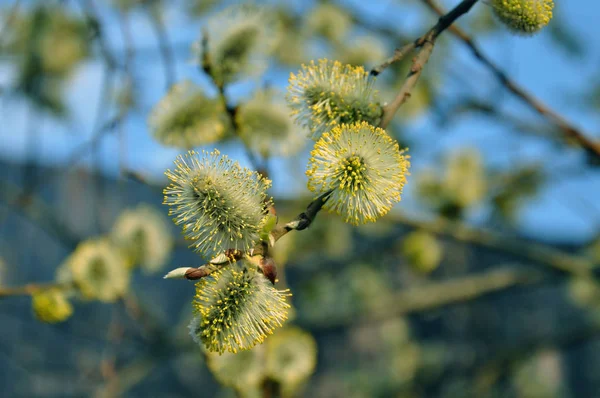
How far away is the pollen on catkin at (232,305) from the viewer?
84 cm

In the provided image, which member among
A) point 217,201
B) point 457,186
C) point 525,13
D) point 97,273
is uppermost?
point 457,186

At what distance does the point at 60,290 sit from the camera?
5.60ft

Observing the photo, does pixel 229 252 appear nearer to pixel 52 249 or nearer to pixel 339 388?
pixel 339 388

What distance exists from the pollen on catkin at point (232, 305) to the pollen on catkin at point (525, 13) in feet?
1.74

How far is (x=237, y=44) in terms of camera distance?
1393 millimetres

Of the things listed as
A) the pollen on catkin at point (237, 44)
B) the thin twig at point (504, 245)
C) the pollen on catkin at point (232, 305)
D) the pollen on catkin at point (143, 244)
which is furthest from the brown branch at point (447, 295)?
the pollen on catkin at point (232, 305)

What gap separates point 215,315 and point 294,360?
82 cm

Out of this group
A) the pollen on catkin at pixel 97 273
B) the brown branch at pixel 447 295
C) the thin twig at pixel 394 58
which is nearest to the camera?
the thin twig at pixel 394 58

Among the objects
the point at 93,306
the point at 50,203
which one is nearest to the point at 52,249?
the point at 50,203

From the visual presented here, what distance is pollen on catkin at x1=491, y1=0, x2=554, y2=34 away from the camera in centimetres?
92

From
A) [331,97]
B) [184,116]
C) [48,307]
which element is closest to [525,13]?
[331,97]

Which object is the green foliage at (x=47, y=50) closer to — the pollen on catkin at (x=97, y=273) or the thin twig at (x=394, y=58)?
the pollen on catkin at (x=97, y=273)

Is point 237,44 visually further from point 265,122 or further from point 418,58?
point 418,58

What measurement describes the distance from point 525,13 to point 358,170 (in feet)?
1.16
